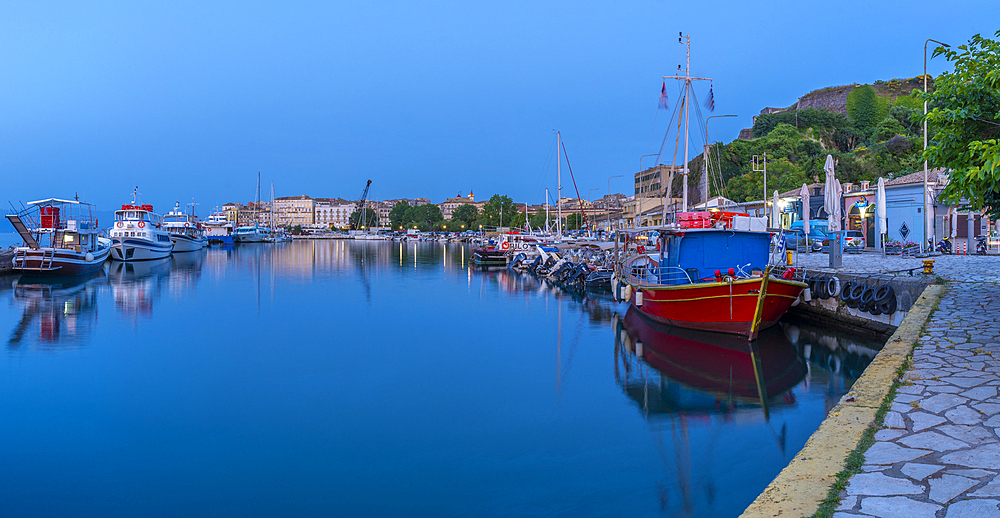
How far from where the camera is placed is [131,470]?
7781 mm

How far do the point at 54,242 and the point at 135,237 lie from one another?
13193mm

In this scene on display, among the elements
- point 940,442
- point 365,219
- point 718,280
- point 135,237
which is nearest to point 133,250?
point 135,237

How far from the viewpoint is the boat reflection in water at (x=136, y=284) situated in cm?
2333

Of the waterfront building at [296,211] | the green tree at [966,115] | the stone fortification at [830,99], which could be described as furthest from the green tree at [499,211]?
the green tree at [966,115]

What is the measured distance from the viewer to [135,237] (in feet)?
156

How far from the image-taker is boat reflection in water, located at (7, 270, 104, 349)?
55.4 ft

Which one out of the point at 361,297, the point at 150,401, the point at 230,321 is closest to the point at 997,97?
the point at 150,401

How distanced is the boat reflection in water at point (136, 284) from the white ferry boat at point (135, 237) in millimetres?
690

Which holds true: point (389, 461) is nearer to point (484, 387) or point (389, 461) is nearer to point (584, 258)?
point (484, 387)

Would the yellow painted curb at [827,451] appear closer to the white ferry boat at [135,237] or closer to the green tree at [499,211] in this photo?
the white ferry boat at [135,237]

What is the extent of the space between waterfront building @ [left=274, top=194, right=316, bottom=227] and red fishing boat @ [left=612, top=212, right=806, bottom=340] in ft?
611

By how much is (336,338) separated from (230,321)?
5.14m

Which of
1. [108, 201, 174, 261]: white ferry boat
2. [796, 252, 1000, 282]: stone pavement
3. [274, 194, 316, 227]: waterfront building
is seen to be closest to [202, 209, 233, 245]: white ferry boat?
[108, 201, 174, 261]: white ferry boat

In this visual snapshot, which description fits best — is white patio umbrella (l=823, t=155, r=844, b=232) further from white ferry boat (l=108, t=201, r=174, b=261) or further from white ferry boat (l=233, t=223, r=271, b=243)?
white ferry boat (l=233, t=223, r=271, b=243)
